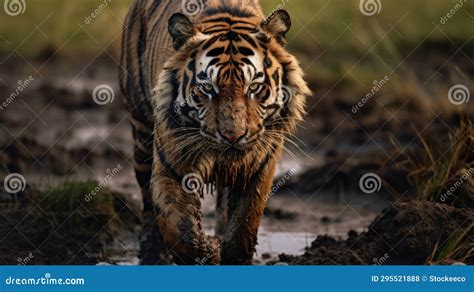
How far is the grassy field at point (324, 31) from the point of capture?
51.0 ft

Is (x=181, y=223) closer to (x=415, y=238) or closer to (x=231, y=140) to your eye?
(x=231, y=140)

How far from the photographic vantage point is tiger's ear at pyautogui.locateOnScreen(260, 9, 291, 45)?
8.57 m

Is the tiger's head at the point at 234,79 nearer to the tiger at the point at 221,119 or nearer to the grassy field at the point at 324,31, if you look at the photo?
the tiger at the point at 221,119

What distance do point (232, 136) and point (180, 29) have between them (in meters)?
1.06

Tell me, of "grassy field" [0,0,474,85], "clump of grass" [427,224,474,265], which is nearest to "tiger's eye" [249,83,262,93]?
"clump of grass" [427,224,474,265]

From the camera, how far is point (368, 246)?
9.23 m

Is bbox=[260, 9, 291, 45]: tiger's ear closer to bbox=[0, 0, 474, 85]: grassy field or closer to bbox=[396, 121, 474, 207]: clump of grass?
bbox=[396, 121, 474, 207]: clump of grass

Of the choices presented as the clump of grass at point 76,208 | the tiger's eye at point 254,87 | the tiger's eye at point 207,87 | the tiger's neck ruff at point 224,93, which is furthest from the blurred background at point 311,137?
the tiger's eye at point 207,87

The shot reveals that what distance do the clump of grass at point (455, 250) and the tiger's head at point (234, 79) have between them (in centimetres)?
141

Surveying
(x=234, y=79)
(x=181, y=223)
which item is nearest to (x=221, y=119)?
(x=234, y=79)

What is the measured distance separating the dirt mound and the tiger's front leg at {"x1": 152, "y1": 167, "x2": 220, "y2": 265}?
124 centimetres

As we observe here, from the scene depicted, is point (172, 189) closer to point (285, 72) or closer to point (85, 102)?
point (285, 72)

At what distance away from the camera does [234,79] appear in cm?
819

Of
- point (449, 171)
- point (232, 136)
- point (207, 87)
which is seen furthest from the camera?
point (449, 171)
